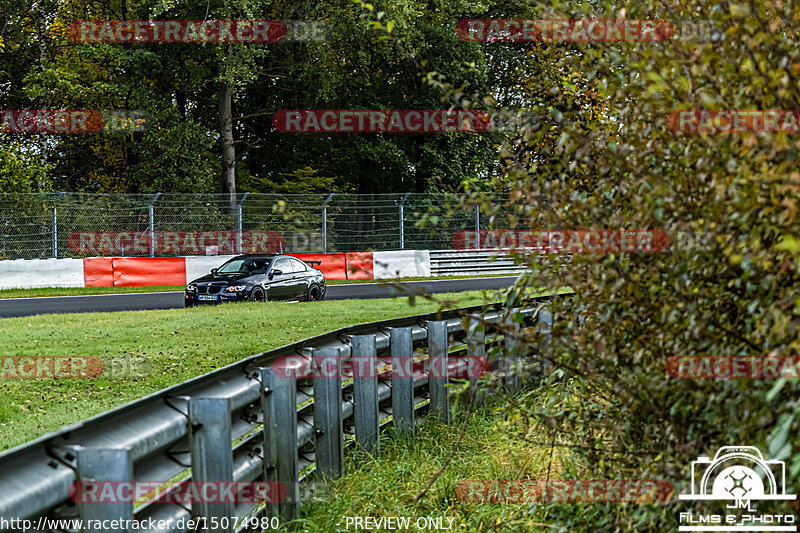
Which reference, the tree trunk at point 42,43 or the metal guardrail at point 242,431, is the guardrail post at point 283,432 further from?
the tree trunk at point 42,43

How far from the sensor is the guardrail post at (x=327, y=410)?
528 centimetres

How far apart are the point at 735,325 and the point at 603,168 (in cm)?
89

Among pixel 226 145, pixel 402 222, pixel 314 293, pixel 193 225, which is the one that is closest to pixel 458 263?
pixel 402 222

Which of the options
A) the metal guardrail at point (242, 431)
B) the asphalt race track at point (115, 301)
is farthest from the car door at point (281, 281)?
the metal guardrail at point (242, 431)

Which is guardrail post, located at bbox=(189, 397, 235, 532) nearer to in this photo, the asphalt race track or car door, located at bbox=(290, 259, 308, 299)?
the asphalt race track

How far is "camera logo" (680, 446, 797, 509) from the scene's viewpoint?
316 centimetres

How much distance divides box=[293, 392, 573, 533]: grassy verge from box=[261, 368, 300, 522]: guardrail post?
0.16 m

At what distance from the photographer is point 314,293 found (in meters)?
19.8

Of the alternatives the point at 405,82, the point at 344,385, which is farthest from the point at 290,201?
the point at 344,385

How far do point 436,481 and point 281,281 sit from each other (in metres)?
13.6

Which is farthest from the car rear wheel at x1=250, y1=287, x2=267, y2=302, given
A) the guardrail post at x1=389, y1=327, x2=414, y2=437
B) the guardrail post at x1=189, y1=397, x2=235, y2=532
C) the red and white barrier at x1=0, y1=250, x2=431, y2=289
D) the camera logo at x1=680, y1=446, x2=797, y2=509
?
the camera logo at x1=680, y1=446, x2=797, y2=509

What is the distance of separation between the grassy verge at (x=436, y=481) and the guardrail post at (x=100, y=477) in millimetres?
1955

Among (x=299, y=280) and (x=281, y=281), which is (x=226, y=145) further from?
(x=281, y=281)

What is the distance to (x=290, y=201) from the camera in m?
27.2
